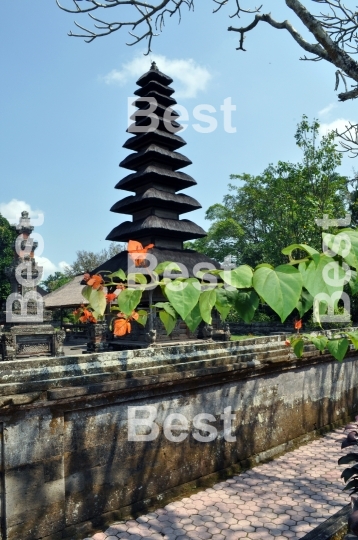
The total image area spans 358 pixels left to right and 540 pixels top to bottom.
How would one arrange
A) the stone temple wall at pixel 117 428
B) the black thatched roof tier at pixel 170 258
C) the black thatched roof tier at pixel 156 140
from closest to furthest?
the stone temple wall at pixel 117 428 → the black thatched roof tier at pixel 170 258 → the black thatched roof tier at pixel 156 140

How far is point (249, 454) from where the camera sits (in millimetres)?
4723

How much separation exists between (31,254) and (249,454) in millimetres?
15617

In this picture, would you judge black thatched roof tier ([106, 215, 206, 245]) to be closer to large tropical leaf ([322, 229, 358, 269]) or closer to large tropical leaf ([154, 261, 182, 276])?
large tropical leaf ([154, 261, 182, 276])

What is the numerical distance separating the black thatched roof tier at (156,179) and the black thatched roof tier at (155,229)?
6.51ft

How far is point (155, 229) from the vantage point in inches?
782

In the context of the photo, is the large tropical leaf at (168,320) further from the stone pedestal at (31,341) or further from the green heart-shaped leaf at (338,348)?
the stone pedestal at (31,341)

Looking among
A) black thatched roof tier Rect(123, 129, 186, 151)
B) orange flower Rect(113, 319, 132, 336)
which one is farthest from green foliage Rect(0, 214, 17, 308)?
orange flower Rect(113, 319, 132, 336)

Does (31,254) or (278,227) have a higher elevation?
(278,227)

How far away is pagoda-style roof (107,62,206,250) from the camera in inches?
815

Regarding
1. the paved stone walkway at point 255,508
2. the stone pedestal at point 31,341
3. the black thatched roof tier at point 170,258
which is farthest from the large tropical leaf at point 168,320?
the black thatched roof tier at point 170,258

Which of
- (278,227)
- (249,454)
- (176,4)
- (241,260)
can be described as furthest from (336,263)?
(241,260)

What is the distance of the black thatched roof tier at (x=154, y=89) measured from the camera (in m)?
22.8

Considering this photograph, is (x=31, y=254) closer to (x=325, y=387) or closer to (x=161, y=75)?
(x=161, y=75)

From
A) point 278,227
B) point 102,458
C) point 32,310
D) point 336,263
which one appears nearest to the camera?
point 336,263
